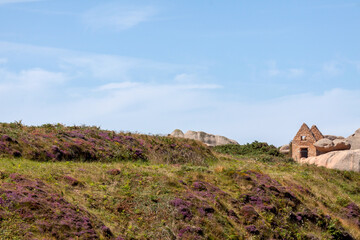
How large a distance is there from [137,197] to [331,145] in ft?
133

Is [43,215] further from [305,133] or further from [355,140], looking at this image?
[305,133]

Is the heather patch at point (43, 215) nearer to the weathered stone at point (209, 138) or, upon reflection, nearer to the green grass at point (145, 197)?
the green grass at point (145, 197)

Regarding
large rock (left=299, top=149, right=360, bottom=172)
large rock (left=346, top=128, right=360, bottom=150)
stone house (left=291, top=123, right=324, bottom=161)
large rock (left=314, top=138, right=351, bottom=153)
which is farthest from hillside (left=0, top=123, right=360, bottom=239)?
stone house (left=291, top=123, right=324, bottom=161)

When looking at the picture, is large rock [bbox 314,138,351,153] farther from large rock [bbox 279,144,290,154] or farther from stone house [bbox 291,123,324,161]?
large rock [bbox 279,144,290,154]

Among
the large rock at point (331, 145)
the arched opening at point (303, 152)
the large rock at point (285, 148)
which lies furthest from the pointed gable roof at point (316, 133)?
the large rock at point (285, 148)

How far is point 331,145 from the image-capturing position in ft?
193

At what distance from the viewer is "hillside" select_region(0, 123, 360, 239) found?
19984 mm

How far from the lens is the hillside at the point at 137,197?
65.6 feet

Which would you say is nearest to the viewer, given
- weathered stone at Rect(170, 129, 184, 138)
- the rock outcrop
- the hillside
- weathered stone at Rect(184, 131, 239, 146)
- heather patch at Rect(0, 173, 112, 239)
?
heather patch at Rect(0, 173, 112, 239)

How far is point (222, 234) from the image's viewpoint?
75.7ft

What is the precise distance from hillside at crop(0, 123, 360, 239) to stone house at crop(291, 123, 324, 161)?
2303 centimetres

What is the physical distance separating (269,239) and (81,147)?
50.5ft

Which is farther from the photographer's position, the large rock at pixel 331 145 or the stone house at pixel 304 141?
the stone house at pixel 304 141

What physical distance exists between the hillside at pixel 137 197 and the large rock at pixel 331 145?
1897 cm
